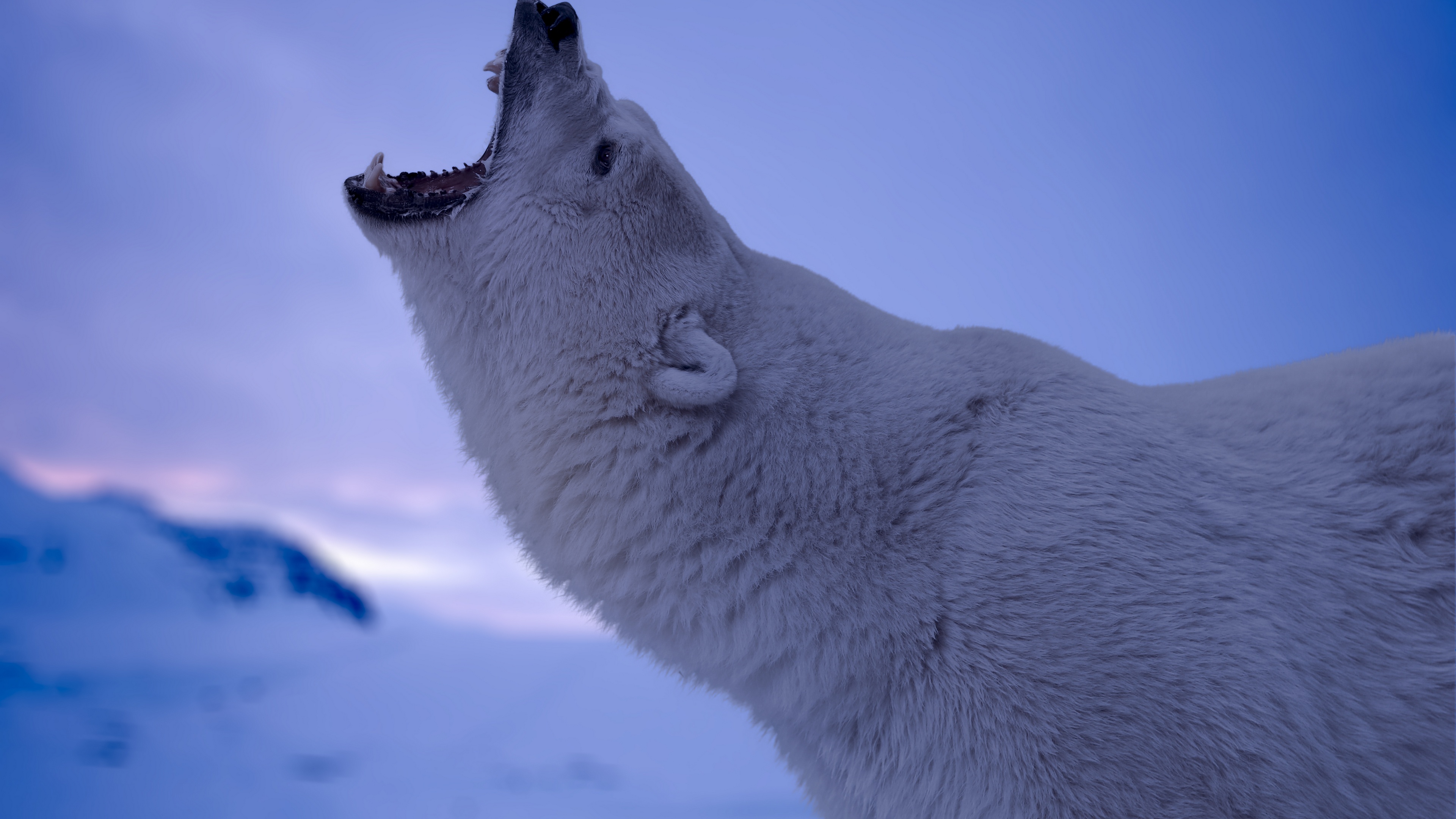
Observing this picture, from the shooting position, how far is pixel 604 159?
7.22ft

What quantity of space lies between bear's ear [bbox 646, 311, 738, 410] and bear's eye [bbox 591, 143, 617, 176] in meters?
0.54

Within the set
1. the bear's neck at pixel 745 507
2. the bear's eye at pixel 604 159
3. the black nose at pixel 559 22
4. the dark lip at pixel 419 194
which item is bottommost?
the bear's neck at pixel 745 507

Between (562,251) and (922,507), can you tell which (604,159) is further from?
(922,507)

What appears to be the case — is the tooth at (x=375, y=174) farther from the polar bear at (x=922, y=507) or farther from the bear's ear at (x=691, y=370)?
the bear's ear at (x=691, y=370)

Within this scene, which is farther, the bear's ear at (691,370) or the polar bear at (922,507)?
the bear's ear at (691,370)

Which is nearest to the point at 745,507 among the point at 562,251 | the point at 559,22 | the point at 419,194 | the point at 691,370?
the point at 691,370

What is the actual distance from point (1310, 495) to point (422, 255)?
258 centimetres

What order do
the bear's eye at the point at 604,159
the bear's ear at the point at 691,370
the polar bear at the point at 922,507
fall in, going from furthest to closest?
the bear's eye at the point at 604,159 < the bear's ear at the point at 691,370 < the polar bear at the point at 922,507

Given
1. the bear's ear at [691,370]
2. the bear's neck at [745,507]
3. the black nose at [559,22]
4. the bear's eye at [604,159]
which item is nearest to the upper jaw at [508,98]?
the black nose at [559,22]

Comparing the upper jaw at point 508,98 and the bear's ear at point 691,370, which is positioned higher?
the upper jaw at point 508,98

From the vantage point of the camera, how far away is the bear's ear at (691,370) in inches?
74.2

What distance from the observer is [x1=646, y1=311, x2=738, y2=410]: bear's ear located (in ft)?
6.18

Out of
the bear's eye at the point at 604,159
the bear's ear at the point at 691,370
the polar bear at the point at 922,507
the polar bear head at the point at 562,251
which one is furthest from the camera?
the bear's eye at the point at 604,159

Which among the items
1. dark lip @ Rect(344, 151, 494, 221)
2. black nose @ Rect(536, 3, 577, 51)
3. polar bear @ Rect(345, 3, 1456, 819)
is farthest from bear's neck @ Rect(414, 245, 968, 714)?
black nose @ Rect(536, 3, 577, 51)
